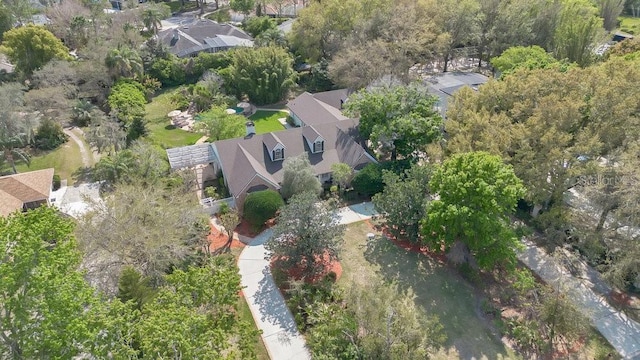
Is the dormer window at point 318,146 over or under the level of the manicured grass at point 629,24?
under

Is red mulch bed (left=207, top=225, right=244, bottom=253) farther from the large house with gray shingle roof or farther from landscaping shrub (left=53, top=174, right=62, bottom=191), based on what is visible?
landscaping shrub (left=53, top=174, right=62, bottom=191)

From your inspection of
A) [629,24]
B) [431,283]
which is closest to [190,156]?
[431,283]

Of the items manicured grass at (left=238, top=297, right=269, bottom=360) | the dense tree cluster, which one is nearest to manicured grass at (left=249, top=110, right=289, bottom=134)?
the dense tree cluster

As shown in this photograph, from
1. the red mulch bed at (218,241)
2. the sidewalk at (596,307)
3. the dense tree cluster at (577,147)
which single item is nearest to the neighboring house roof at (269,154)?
the red mulch bed at (218,241)

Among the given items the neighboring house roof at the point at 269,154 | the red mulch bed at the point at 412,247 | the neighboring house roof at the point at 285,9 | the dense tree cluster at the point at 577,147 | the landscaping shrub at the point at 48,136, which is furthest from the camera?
the neighboring house roof at the point at 285,9

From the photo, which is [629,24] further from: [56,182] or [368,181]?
[56,182]

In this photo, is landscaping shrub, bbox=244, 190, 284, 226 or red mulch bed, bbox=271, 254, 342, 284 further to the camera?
landscaping shrub, bbox=244, 190, 284, 226

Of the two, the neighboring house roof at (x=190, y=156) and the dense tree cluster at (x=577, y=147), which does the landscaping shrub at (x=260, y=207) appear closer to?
the neighboring house roof at (x=190, y=156)
